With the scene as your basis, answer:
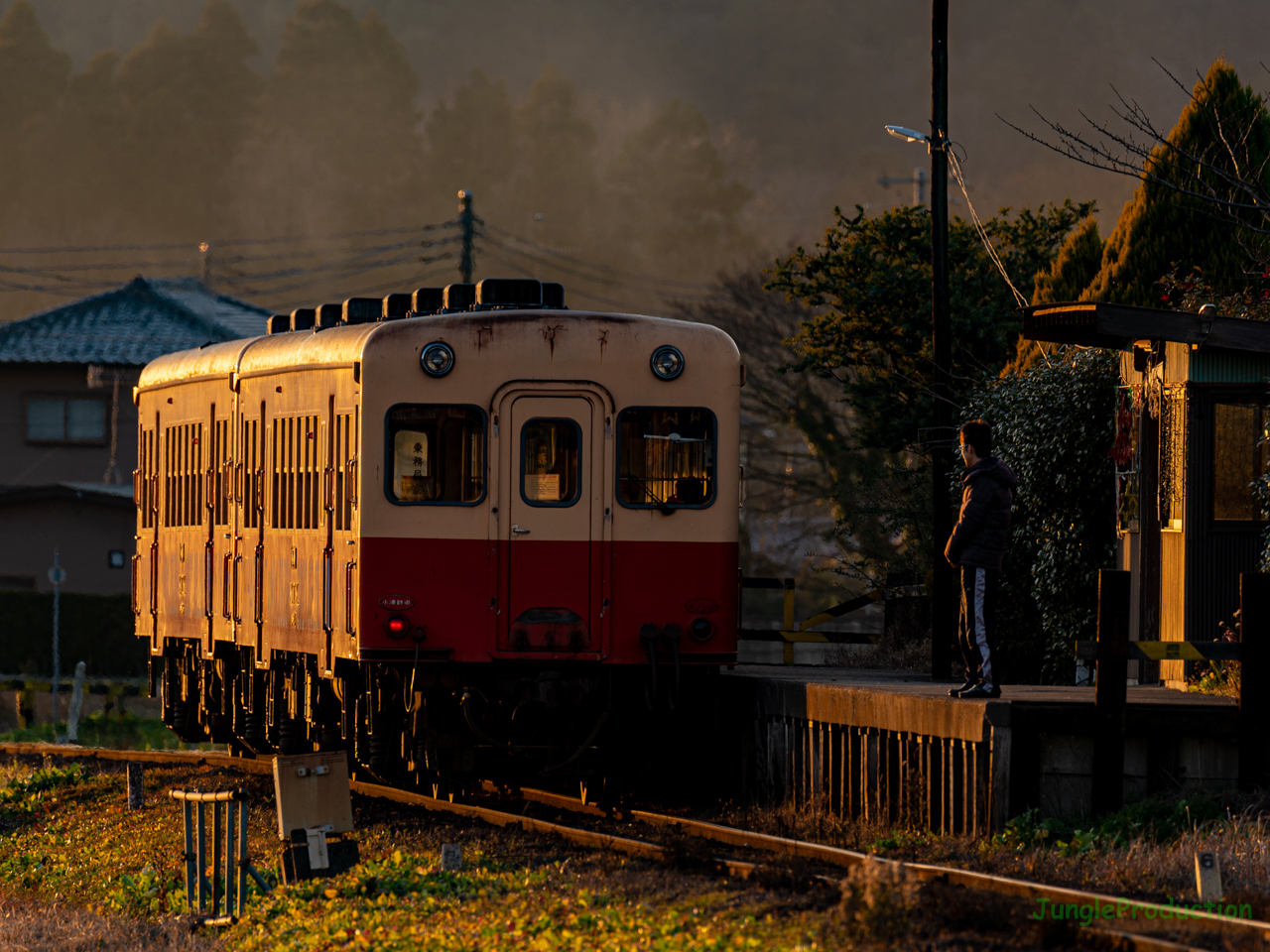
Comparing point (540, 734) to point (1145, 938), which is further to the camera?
point (540, 734)

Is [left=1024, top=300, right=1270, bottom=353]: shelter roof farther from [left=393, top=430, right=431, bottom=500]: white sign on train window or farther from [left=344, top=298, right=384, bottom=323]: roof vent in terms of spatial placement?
[left=344, top=298, right=384, bottom=323]: roof vent

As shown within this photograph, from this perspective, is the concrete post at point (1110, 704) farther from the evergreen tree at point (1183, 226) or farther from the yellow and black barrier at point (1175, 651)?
the evergreen tree at point (1183, 226)

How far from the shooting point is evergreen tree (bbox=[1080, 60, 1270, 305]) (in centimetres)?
2123

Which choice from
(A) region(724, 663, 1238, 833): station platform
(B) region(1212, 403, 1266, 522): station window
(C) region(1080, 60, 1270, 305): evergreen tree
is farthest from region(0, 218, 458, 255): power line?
(A) region(724, 663, 1238, 833): station platform

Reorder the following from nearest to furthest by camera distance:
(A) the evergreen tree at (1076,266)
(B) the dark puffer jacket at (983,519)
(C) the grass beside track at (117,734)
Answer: (B) the dark puffer jacket at (983,519), (A) the evergreen tree at (1076,266), (C) the grass beside track at (117,734)

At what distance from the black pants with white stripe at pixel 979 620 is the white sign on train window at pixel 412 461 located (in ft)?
12.0

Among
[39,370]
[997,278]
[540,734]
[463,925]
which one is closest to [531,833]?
[540,734]

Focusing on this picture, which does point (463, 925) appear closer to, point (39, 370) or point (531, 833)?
point (531, 833)

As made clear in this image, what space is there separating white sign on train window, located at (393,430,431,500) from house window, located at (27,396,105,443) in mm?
34884

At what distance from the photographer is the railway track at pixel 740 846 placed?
7.93 m

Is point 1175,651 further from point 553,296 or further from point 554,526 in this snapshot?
point 553,296

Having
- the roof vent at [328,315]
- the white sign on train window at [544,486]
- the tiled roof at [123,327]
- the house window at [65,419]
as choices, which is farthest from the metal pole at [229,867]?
the house window at [65,419]

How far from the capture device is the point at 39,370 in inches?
1813

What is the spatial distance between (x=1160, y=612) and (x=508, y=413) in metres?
5.14
